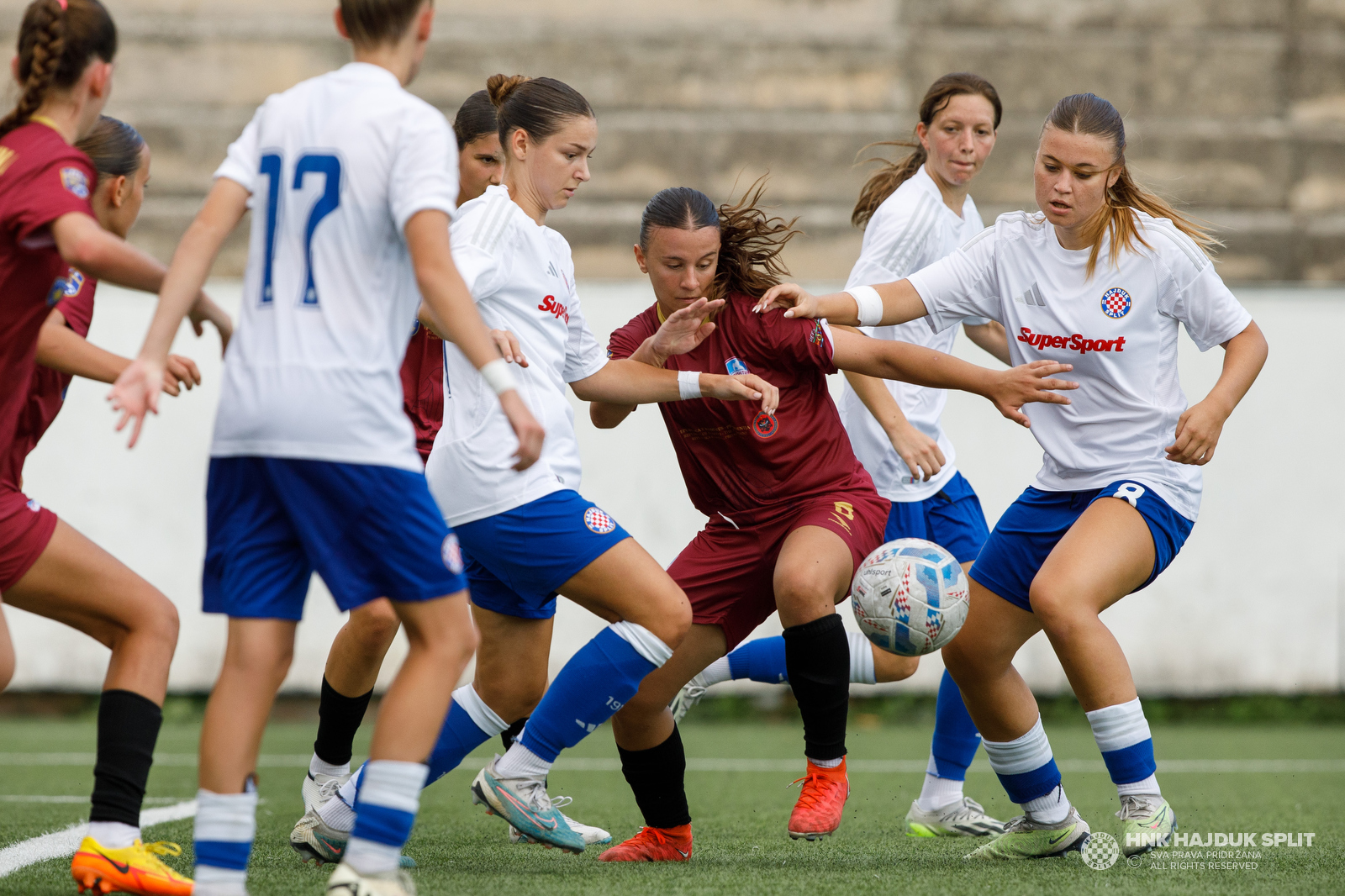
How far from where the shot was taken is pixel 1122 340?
3500mm

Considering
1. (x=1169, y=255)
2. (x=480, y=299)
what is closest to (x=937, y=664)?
(x=1169, y=255)

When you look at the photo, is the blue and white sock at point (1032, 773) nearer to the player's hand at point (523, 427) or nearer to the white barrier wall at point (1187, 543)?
the player's hand at point (523, 427)

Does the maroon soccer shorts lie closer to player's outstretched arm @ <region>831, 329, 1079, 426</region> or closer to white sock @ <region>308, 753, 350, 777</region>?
player's outstretched arm @ <region>831, 329, 1079, 426</region>

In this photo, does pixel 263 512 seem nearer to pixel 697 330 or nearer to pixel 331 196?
pixel 331 196

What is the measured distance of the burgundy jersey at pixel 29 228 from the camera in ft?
8.37

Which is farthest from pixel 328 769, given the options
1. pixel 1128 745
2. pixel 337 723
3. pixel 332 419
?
pixel 1128 745

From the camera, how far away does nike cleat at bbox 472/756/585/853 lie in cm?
340

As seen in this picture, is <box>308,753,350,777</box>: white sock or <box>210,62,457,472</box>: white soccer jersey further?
<box>308,753,350,777</box>: white sock

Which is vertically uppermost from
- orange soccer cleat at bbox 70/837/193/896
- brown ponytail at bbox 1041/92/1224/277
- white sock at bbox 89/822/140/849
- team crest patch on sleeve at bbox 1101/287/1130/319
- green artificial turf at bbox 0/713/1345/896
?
brown ponytail at bbox 1041/92/1224/277

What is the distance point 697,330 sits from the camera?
143 inches

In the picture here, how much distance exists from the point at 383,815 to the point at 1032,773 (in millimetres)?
2003

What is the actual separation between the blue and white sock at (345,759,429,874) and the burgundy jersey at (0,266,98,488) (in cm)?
128

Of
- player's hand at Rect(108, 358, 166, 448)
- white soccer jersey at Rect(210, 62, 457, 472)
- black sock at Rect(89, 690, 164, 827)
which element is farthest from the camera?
black sock at Rect(89, 690, 164, 827)

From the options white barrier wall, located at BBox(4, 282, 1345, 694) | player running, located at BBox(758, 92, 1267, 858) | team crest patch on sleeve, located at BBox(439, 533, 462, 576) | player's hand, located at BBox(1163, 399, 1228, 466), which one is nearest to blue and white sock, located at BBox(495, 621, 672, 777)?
team crest patch on sleeve, located at BBox(439, 533, 462, 576)
